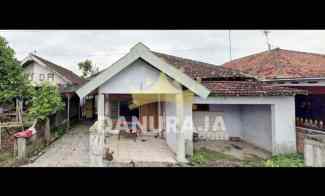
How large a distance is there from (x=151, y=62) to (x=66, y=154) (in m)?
5.15

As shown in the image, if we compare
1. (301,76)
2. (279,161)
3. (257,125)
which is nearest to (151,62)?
Result: (279,161)

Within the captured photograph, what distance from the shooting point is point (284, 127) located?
25.1ft

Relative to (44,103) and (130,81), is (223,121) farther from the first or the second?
(44,103)

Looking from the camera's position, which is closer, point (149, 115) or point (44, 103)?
point (44, 103)

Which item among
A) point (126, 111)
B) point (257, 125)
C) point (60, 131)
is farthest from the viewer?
point (126, 111)

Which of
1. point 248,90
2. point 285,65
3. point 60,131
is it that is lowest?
point 60,131

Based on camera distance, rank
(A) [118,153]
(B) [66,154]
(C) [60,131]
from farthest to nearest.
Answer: (C) [60,131] → (B) [66,154] → (A) [118,153]

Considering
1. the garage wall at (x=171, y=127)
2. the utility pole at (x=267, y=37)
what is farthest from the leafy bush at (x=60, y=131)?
the utility pole at (x=267, y=37)

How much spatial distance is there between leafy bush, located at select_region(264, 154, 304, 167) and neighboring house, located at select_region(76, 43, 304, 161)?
0.32 m

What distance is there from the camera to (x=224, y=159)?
23.4 ft

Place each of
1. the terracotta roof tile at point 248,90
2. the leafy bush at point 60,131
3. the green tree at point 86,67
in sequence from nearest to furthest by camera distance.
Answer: the terracotta roof tile at point 248,90
the leafy bush at point 60,131
the green tree at point 86,67

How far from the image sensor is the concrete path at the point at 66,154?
6156 mm

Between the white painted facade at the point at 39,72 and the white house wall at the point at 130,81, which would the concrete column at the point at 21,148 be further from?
the white painted facade at the point at 39,72
